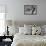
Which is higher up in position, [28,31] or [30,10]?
[30,10]

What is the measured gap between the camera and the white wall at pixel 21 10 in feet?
15.7

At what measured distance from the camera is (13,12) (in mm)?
4793

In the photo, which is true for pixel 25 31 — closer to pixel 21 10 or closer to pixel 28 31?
pixel 28 31

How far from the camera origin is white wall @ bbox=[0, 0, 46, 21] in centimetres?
478

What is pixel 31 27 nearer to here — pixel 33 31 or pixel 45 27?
pixel 33 31

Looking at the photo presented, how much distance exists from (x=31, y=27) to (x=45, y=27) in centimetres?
66

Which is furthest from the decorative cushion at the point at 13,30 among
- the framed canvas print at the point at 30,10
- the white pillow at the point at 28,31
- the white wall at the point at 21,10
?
the framed canvas print at the point at 30,10

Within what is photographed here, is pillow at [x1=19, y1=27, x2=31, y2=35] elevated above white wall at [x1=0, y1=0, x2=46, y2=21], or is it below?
below

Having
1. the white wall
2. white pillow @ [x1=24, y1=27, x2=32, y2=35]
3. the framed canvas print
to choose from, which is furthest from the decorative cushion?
the framed canvas print

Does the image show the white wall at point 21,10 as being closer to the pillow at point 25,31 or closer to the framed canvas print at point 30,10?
the framed canvas print at point 30,10

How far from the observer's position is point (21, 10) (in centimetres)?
482

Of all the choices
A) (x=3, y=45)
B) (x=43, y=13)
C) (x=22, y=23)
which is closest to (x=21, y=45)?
(x=3, y=45)

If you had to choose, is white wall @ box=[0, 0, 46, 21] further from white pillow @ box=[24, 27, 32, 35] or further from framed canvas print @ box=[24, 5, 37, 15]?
white pillow @ box=[24, 27, 32, 35]

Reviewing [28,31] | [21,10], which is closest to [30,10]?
[21,10]
